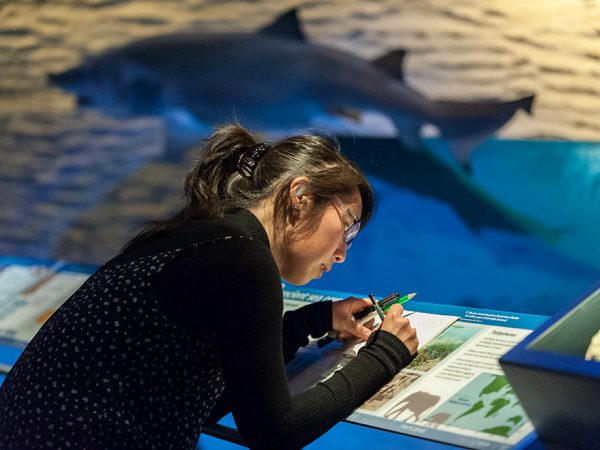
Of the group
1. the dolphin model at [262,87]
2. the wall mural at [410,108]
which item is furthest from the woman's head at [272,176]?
the dolphin model at [262,87]

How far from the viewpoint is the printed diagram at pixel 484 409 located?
41.5 inches

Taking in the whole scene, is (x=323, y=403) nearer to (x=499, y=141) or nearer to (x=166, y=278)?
(x=166, y=278)

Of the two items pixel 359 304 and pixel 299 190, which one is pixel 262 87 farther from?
pixel 299 190

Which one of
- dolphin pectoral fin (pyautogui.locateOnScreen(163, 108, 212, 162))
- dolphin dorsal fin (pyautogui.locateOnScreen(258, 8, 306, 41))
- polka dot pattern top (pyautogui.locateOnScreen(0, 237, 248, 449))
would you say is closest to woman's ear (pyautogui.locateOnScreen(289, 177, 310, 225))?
polka dot pattern top (pyautogui.locateOnScreen(0, 237, 248, 449))

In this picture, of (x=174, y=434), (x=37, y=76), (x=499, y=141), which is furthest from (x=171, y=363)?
(x=37, y=76)

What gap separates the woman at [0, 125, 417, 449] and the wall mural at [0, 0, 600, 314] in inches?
94.4

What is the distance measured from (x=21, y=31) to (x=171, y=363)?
4895 millimetres

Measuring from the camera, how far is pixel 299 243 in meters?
1.24

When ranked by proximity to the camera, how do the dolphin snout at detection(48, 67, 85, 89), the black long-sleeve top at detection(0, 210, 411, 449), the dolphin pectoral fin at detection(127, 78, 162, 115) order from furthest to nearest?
the dolphin snout at detection(48, 67, 85, 89) < the dolphin pectoral fin at detection(127, 78, 162, 115) < the black long-sleeve top at detection(0, 210, 411, 449)

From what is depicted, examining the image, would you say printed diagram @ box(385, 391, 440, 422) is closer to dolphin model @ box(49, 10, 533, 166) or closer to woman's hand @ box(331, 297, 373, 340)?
woman's hand @ box(331, 297, 373, 340)

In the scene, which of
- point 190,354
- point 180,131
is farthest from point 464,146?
point 190,354

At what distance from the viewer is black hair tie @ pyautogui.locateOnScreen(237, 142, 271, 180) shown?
1295 mm

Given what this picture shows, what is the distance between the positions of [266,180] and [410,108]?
2879mm

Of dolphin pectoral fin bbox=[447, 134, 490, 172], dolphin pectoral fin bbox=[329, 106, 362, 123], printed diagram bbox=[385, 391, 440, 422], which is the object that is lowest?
dolphin pectoral fin bbox=[447, 134, 490, 172]
